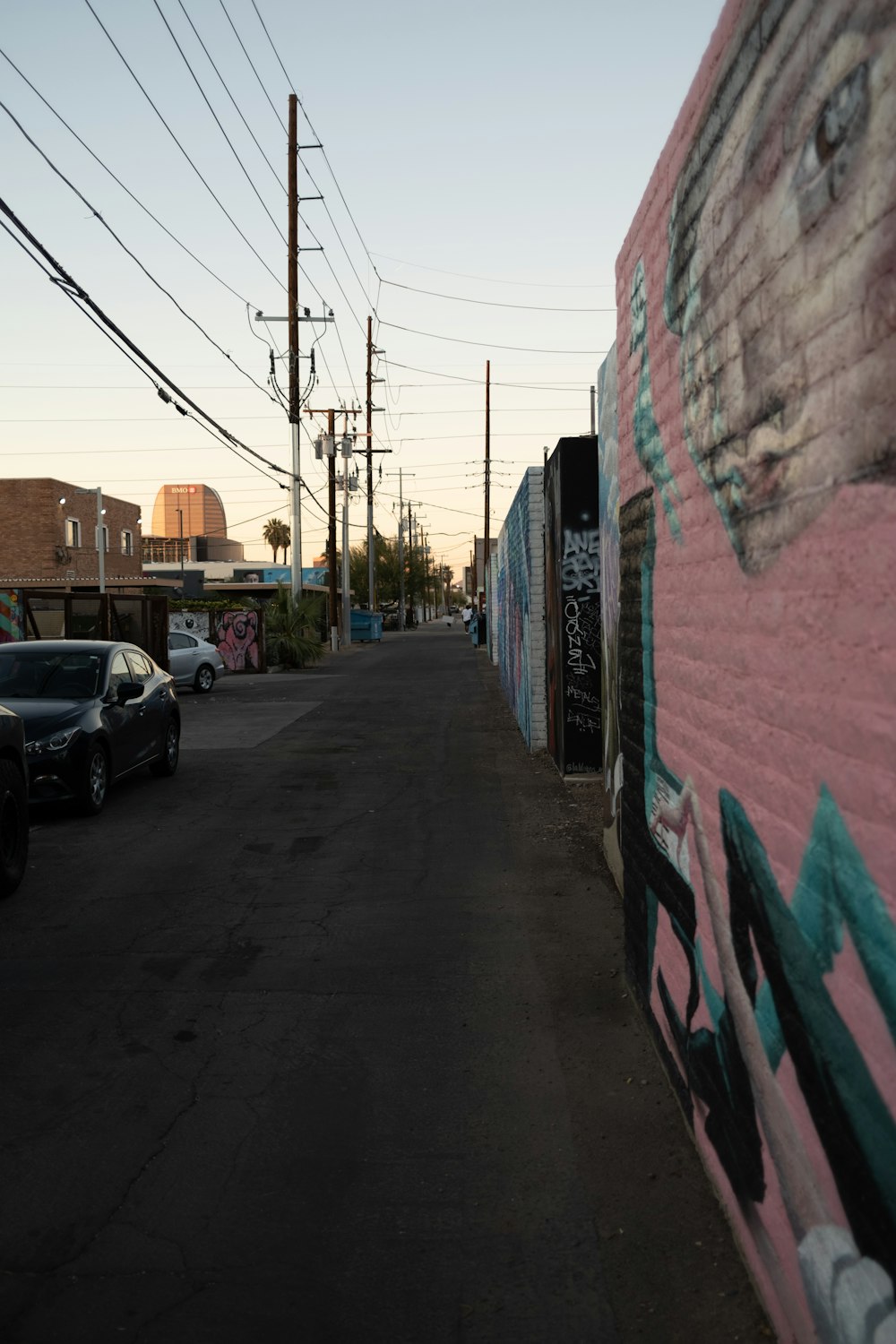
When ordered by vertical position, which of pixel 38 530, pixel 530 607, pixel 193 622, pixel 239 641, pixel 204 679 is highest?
pixel 38 530

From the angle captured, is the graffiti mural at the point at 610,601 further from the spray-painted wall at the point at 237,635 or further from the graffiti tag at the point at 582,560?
the spray-painted wall at the point at 237,635

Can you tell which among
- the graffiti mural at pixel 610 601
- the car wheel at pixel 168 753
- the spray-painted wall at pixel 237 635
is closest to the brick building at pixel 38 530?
the spray-painted wall at pixel 237 635

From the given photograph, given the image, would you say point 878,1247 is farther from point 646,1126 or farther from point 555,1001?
point 555,1001

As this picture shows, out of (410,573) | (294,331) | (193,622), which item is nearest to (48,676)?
(193,622)

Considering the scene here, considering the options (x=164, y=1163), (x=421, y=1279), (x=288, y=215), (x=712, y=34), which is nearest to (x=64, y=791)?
(x=164, y=1163)

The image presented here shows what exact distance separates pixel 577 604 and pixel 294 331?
29.1m

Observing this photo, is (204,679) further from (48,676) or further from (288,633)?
(48,676)

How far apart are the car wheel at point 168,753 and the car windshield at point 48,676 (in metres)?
1.64

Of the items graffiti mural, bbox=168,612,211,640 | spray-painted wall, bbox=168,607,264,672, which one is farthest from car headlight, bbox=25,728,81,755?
spray-painted wall, bbox=168,607,264,672

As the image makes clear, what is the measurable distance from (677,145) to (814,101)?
63.5 inches

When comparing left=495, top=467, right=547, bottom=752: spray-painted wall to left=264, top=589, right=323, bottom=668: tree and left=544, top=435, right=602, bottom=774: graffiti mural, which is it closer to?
left=544, top=435, right=602, bottom=774: graffiti mural

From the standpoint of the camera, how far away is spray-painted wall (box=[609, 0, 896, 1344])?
2.16 meters

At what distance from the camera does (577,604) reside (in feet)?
37.4

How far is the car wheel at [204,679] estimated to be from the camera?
26.2 meters
